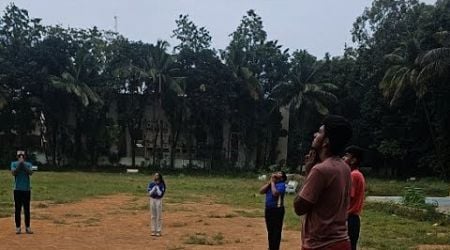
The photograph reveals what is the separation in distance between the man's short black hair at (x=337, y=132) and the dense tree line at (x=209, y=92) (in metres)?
37.5

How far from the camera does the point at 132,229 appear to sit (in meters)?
12.8

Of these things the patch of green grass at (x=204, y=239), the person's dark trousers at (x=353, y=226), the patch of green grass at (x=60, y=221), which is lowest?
the patch of green grass at (x=204, y=239)

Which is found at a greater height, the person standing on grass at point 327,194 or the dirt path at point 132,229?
the person standing on grass at point 327,194

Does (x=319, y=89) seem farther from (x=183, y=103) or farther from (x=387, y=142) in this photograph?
(x=183, y=103)

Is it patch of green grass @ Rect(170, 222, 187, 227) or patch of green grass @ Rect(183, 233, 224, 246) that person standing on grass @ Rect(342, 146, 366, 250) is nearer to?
patch of green grass @ Rect(183, 233, 224, 246)

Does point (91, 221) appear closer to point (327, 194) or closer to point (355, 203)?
point (355, 203)

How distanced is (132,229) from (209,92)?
31478 mm

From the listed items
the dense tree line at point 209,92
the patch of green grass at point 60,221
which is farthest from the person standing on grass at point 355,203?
the dense tree line at point 209,92

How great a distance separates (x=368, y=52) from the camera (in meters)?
44.5

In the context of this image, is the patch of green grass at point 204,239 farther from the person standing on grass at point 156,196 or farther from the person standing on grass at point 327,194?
the person standing on grass at point 327,194

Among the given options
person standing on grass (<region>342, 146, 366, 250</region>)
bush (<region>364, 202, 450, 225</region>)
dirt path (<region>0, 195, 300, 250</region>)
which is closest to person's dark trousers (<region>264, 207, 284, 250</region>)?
dirt path (<region>0, 195, 300, 250</region>)

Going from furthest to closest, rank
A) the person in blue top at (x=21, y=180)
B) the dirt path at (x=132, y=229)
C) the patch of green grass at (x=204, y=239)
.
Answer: the patch of green grass at (x=204, y=239) → the dirt path at (x=132, y=229) → the person in blue top at (x=21, y=180)

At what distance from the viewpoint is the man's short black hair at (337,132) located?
3.15 meters

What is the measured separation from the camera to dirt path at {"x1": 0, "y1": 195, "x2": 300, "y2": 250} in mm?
10477
